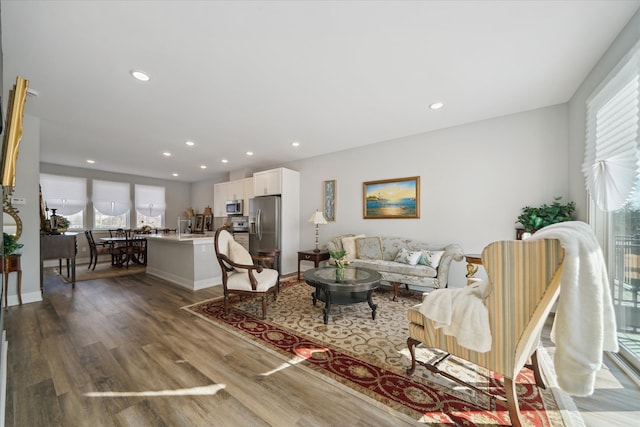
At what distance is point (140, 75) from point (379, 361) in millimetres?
3586

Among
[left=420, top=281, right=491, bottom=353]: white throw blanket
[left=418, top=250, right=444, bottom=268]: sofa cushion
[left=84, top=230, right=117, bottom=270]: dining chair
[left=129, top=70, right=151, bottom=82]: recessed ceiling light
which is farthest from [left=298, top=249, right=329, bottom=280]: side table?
[left=84, top=230, right=117, bottom=270]: dining chair

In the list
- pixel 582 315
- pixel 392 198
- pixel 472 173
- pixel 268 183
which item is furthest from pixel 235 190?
pixel 582 315

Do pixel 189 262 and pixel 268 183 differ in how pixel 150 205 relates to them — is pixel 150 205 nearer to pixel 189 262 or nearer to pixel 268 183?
pixel 268 183

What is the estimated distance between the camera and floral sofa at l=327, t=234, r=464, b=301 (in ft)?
11.2

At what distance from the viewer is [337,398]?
5.36 feet

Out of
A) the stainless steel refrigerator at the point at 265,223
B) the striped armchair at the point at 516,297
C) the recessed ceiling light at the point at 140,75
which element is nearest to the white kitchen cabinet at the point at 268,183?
the stainless steel refrigerator at the point at 265,223

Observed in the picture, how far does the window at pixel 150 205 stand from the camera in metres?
7.88

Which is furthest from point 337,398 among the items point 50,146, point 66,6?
point 50,146

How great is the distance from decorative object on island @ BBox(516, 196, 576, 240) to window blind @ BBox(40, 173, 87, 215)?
1017 centimetres

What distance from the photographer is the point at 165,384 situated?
1.75 metres

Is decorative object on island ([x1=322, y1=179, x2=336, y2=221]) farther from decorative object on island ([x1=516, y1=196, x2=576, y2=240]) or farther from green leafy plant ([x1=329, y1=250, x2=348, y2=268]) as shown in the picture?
decorative object on island ([x1=516, y1=196, x2=576, y2=240])

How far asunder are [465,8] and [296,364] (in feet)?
9.89

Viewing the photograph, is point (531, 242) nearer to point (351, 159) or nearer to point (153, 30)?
point (153, 30)

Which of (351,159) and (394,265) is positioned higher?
(351,159)
